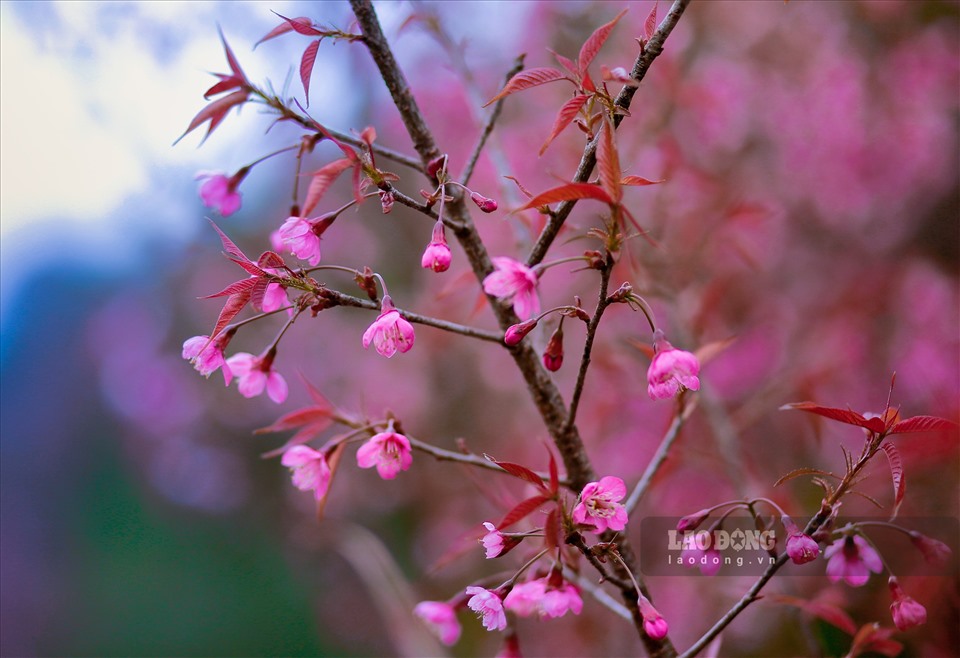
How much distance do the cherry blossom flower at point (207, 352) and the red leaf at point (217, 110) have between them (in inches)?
7.0

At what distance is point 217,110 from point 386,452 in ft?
1.13

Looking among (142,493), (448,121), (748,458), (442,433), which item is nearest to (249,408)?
(142,493)

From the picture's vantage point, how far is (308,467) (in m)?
0.63

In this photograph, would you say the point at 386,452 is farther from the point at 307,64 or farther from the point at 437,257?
the point at 307,64

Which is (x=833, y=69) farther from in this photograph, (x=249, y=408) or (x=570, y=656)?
(x=249, y=408)

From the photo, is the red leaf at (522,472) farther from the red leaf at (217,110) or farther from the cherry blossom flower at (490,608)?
the red leaf at (217,110)

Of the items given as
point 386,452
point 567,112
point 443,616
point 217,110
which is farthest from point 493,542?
point 217,110

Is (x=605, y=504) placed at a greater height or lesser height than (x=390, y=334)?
lesser

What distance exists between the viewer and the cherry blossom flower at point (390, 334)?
51 centimetres

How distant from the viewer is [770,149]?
6.20 feet

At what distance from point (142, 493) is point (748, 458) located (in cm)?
210

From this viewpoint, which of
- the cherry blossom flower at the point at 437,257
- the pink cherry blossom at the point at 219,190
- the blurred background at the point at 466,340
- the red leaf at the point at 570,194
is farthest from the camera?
the blurred background at the point at 466,340

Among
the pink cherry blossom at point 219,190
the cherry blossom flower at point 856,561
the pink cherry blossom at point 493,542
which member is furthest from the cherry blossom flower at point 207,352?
the cherry blossom flower at point 856,561

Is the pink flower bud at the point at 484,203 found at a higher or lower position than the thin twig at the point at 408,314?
higher
